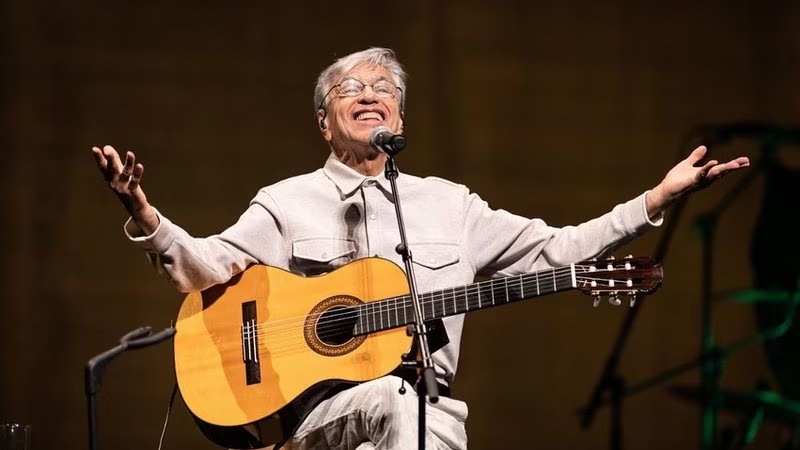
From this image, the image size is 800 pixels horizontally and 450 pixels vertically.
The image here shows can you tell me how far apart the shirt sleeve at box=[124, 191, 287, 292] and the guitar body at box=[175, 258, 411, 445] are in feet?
0.22

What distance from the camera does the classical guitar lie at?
273cm

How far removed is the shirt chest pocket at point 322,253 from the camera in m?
3.14

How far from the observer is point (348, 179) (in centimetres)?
327

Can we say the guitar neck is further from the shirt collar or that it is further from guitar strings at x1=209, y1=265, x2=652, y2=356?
the shirt collar

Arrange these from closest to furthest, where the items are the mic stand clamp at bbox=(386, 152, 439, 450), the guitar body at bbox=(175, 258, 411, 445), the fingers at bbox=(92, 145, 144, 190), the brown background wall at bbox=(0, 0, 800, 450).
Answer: the mic stand clamp at bbox=(386, 152, 439, 450)
the fingers at bbox=(92, 145, 144, 190)
the guitar body at bbox=(175, 258, 411, 445)
the brown background wall at bbox=(0, 0, 800, 450)

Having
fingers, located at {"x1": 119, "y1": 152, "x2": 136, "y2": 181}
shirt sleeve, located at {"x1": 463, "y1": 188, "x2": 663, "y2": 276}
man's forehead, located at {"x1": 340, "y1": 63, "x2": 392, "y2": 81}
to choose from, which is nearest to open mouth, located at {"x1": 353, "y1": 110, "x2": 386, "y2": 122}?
man's forehead, located at {"x1": 340, "y1": 63, "x2": 392, "y2": 81}

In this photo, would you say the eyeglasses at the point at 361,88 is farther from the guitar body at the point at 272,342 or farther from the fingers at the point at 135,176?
the fingers at the point at 135,176

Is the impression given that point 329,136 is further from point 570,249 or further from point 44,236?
point 44,236

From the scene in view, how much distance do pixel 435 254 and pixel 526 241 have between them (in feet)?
0.94

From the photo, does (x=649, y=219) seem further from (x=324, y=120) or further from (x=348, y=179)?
(x=324, y=120)

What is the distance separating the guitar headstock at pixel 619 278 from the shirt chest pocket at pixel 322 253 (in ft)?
2.47

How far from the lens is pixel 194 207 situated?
4.38 metres

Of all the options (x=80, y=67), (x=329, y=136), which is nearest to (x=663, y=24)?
(x=329, y=136)

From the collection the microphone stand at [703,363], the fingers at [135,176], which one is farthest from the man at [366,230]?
the microphone stand at [703,363]
